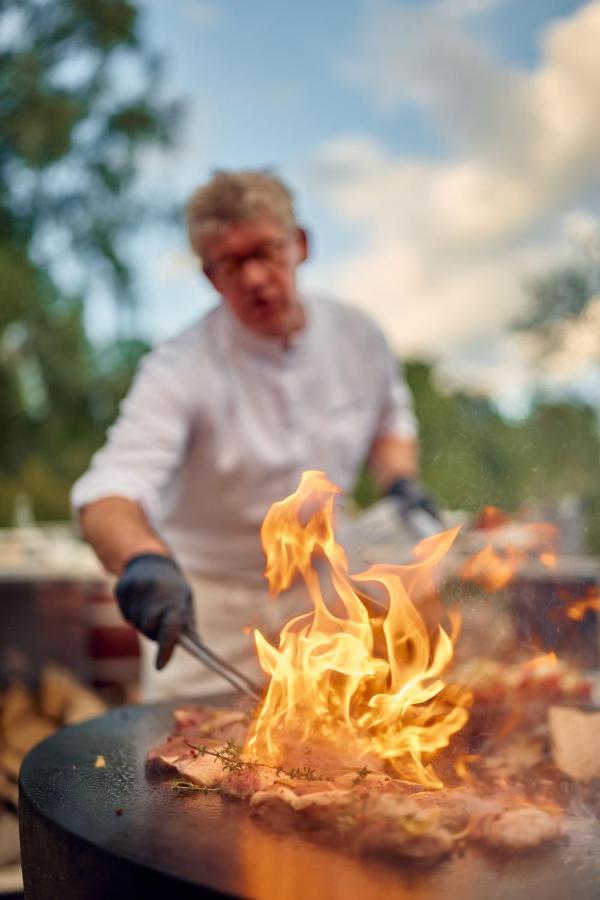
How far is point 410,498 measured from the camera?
3.14 metres

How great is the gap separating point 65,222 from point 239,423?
11712 mm

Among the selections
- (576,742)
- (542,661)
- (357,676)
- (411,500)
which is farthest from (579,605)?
(411,500)

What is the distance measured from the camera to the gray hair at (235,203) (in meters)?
2.67

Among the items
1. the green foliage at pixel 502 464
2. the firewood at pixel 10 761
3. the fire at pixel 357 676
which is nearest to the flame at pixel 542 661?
the fire at pixel 357 676

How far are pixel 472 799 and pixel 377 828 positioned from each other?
0.68ft

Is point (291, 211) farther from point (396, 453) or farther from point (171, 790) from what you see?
point (171, 790)

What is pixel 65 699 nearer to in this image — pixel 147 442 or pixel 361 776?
pixel 147 442

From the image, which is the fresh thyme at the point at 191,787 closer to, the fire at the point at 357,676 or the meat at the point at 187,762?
the meat at the point at 187,762

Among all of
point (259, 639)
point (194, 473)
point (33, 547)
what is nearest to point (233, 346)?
point (194, 473)

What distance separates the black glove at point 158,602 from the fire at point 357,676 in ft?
0.68

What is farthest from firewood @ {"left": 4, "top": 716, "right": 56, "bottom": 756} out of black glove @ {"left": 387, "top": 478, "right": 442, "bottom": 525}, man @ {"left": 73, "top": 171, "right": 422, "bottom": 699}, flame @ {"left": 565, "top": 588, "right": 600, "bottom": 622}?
flame @ {"left": 565, "top": 588, "right": 600, "bottom": 622}

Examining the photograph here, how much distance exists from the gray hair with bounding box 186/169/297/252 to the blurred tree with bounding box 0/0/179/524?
30.9ft

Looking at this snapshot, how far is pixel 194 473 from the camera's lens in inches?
120

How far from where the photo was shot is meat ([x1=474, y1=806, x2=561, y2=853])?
4.36ft
